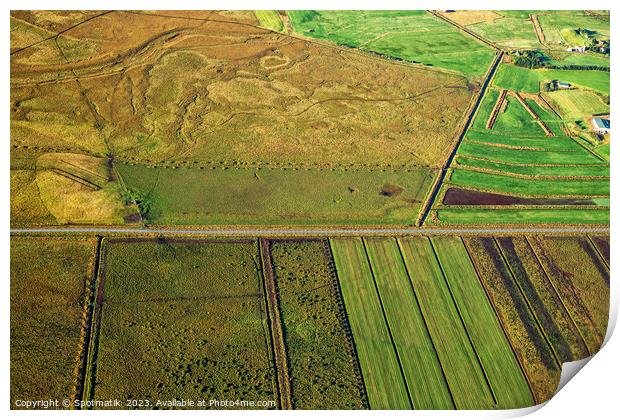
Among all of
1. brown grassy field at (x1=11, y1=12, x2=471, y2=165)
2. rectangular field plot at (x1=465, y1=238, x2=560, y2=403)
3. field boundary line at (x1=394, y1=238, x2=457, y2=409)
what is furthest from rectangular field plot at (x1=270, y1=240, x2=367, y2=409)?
brown grassy field at (x1=11, y1=12, x2=471, y2=165)

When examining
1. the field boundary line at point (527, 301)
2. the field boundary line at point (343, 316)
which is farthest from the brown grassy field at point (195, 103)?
the field boundary line at point (527, 301)

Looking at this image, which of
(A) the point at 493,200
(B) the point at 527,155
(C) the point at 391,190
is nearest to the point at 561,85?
(B) the point at 527,155

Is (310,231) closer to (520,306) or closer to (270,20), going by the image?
(520,306)

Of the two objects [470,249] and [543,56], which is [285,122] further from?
[543,56]

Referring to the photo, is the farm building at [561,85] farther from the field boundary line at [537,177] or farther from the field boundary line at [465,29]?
the field boundary line at [537,177]

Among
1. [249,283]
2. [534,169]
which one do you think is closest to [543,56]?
[534,169]

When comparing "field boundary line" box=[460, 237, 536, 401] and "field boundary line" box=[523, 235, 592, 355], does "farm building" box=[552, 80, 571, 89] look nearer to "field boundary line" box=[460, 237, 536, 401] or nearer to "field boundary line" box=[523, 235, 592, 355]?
"field boundary line" box=[523, 235, 592, 355]
